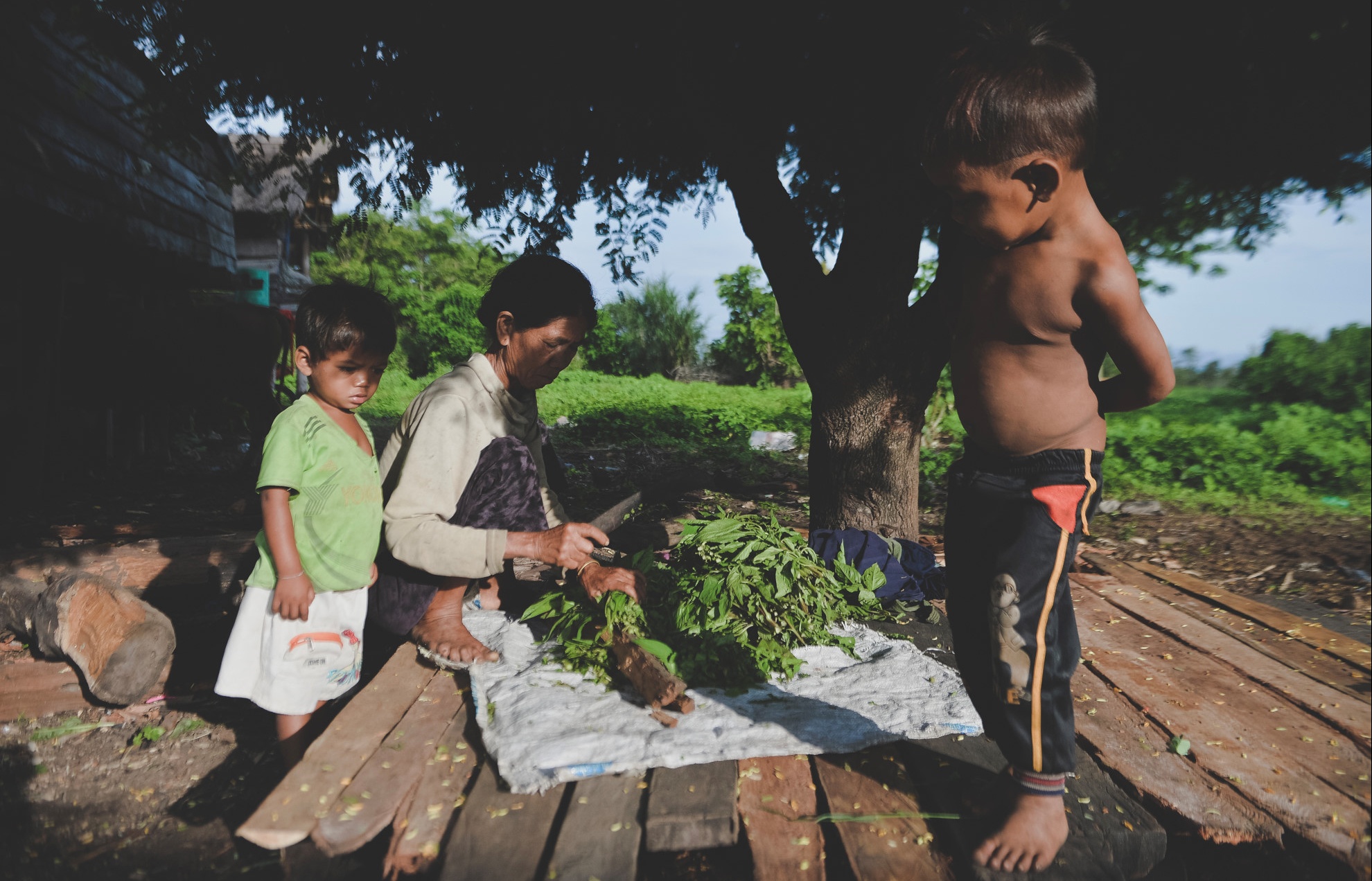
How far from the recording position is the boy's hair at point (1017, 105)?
1.60 m

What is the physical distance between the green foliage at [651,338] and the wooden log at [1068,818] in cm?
2148

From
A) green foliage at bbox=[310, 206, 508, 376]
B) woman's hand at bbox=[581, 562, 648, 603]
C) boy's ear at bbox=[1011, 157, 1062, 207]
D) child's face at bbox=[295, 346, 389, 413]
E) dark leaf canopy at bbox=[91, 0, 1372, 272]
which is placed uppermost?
green foliage at bbox=[310, 206, 508, 376]

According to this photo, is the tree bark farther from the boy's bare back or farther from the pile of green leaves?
the boy's bare back

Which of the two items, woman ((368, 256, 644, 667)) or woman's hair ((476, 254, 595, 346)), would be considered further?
woman's hair ((476, 254, 595, 346))

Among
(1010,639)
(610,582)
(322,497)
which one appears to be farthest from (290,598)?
(1010,639)

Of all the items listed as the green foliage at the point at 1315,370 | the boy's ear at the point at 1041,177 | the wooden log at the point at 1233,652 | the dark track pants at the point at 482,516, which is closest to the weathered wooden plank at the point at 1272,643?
the wooden log at the point at 1233,652

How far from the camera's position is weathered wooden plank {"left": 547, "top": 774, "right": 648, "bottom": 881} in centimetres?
155

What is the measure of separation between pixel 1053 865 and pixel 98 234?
8.24 m

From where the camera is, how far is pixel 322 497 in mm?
2312

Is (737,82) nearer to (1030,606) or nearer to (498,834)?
(1030,606)

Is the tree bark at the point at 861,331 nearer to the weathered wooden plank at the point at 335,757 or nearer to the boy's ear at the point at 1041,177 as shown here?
the boy's ear at the point at 1041,177

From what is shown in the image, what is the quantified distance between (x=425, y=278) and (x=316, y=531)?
3386cm

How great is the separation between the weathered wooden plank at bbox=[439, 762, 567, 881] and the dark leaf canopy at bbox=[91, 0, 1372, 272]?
2823mm

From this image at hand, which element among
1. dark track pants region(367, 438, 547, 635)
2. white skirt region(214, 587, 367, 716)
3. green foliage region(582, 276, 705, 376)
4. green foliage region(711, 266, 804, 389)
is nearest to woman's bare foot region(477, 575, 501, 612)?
dark track pants region(367, 438, 547, 635)
